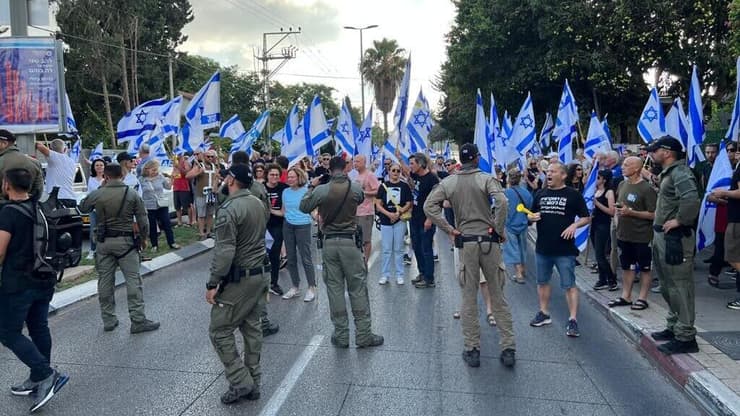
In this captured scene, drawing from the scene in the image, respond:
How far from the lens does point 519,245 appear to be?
357 inches

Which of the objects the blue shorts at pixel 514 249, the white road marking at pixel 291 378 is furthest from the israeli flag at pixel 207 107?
the white road marking at pixel 291 378

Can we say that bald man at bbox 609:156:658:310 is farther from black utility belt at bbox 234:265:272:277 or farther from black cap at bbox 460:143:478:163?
black utility belt at bbox 234:265:272:277

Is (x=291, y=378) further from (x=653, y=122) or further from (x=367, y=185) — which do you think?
(x=653, y=122)

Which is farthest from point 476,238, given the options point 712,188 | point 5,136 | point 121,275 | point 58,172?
point 58,172

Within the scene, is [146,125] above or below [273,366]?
above

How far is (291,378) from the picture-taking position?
16.4 ft

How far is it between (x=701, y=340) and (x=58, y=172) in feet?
28.6

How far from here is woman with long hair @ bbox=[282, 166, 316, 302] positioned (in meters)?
7.70

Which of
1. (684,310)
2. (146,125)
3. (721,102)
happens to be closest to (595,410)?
(684,310)

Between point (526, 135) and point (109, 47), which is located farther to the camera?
point (109, 47)

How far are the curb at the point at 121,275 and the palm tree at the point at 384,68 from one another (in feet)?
144

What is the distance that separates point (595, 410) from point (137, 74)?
39.8m

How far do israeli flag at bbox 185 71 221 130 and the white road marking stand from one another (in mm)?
6530

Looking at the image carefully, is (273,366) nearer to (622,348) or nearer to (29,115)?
(622,348)
